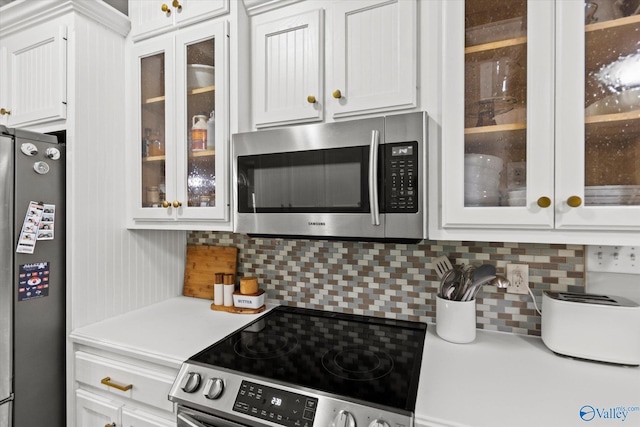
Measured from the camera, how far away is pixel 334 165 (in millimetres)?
1199

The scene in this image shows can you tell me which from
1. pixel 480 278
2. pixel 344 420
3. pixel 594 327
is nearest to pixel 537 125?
pixel 480 278

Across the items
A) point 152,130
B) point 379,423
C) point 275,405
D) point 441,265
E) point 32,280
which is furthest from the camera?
point 152,130

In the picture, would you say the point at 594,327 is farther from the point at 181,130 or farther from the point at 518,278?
the point at 181,130

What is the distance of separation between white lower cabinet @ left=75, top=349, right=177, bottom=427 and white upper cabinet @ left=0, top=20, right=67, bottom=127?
99cm

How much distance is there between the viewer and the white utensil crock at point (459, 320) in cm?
121

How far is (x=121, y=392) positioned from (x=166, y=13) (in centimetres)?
153

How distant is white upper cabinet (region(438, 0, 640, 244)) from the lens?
926mm

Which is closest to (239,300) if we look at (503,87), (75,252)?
(75,252)

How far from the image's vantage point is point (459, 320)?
122 cm

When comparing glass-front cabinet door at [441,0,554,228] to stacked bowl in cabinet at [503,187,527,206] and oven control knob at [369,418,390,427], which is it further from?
oven control knob at [369,418,390,427]

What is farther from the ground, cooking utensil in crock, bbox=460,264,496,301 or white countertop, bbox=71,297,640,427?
cooking utensil in crock, bbox=460,264,496,301

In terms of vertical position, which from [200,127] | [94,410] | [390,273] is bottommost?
[94,410]

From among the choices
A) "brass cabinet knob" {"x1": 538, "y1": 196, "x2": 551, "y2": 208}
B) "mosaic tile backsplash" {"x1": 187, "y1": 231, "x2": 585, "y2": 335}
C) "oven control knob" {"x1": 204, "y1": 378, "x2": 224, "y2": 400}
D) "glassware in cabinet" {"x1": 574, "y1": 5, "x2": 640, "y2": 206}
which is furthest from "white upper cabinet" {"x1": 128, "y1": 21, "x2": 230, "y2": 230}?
"glassware in cabinet" {"x1": 574, "y1": 5, "x2": 640, "y2": 206}

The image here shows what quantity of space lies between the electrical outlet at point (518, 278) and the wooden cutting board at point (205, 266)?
Result: 4.13ft
